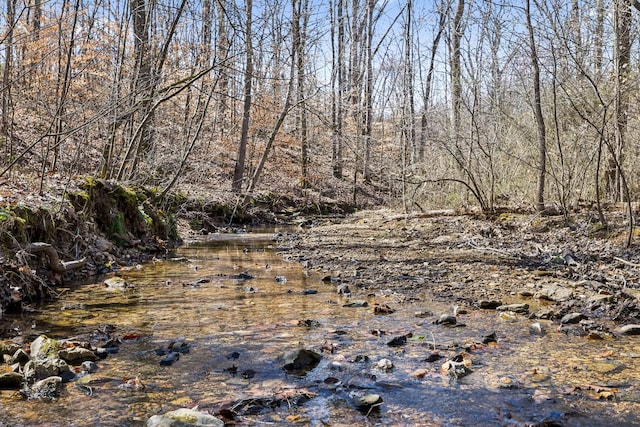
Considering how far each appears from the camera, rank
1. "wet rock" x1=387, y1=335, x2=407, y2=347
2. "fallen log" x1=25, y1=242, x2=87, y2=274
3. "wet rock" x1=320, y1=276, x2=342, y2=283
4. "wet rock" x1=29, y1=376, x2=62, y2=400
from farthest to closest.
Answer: "wet rock" x1=320, y1=276, x2=342, y2=283 < "fallen log" x1=25, y1=242, x2=87, y2=274 < "wet rock" x1=387, y1=335, x2=407, y2=347 < "wet rock" x1=29, y1=376, x2=62, y2=400

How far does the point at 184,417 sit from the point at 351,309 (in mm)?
2962

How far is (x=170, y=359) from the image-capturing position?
3793 millimetres

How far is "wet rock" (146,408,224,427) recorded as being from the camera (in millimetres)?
2611

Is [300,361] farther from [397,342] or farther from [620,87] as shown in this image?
[620,87]

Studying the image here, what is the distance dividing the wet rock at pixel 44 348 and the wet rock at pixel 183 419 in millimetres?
1433

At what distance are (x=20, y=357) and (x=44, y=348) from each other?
0.52 ft

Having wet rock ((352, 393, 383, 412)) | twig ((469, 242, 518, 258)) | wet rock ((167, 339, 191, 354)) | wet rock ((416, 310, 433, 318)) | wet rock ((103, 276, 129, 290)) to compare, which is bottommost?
wet rock ((352, 393, 383, 412))

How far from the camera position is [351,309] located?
5.42 metres

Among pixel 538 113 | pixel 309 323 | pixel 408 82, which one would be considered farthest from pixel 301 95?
pixel 309 323

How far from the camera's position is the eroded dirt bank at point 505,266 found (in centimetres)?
505

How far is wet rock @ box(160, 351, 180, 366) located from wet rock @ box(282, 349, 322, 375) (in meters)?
0.81

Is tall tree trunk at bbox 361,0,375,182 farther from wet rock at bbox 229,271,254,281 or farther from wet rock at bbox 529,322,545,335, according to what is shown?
wet rock at bbox 529,322,545,335

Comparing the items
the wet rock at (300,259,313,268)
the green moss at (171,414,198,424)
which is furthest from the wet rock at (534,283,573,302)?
the green moss at (171,414,198,424)

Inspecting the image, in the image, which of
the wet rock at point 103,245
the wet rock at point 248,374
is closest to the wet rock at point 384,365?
the wet rock at point 248,374
